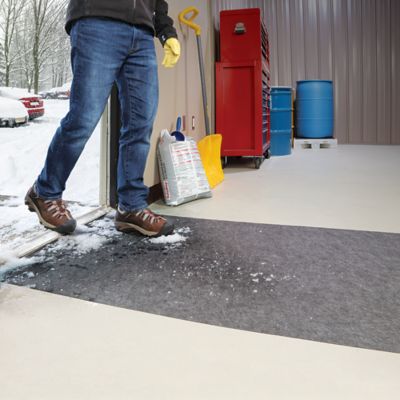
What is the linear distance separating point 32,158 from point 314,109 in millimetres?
4209

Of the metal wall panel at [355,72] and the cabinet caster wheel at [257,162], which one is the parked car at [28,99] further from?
the metal wall panel at [355,72]

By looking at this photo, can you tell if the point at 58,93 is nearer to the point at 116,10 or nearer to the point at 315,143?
the point at 116,10

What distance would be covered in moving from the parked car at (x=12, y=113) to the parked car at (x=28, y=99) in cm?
2

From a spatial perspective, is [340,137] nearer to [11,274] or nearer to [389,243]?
[389,243]

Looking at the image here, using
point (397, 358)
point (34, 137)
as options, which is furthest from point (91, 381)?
point (34, 137)

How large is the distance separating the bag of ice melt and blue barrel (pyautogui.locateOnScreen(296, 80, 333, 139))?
3626mm

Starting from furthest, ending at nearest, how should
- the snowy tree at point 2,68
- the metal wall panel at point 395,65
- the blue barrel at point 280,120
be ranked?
1. the metal wall panel at point 395,65
2. the blue barrel at point 280,120
3. the snowy tree at point 2,68

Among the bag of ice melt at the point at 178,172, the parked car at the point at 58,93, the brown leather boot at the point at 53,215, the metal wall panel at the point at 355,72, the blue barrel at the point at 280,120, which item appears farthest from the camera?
the metal wall panel at the point at 355,72

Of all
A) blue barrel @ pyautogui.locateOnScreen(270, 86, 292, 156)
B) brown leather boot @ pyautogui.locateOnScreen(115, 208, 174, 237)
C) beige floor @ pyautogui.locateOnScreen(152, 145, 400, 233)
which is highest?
blue barrel @ pyautogui.locateOnScreen(270, 86, 292, 156)

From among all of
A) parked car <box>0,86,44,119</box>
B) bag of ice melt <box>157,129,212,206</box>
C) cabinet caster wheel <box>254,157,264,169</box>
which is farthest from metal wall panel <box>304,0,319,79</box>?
parked car <box>0,86,44,119</box>

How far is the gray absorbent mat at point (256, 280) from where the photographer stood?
3.31 feet

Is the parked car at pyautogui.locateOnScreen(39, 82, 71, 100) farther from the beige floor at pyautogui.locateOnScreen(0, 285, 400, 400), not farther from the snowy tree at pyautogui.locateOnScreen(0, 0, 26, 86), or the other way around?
the beige floor at pyautogui.locateOnScreen(0, 285, 400, 400)

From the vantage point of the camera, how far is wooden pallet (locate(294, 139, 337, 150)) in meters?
5.77

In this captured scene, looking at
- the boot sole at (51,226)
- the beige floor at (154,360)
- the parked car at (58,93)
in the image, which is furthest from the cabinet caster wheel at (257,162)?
the beige floor at (154,360)
